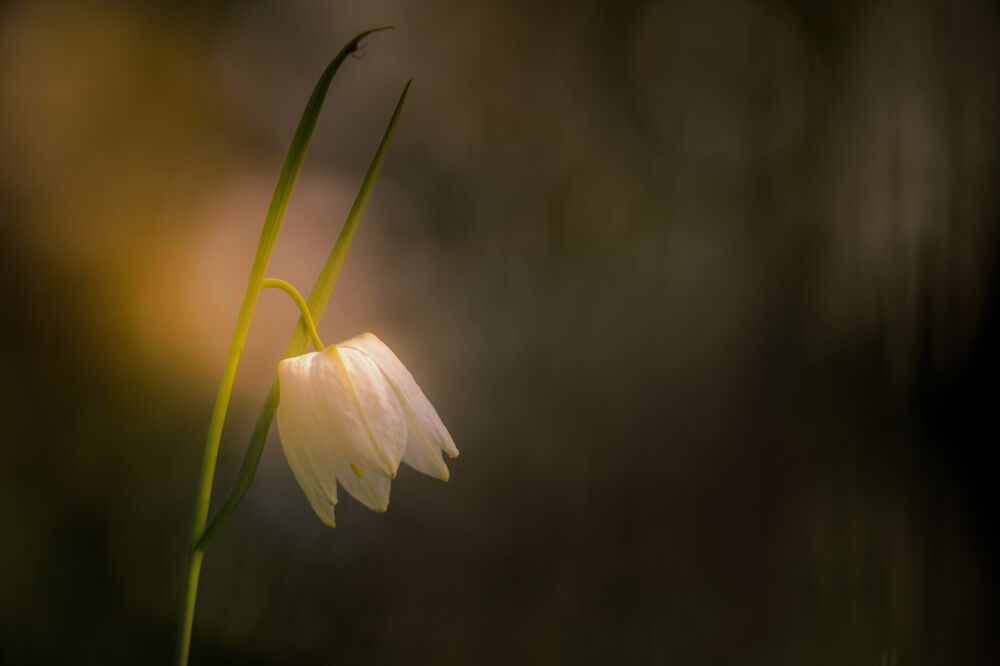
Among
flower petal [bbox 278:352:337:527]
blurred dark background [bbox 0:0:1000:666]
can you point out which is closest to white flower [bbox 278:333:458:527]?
flower petal [bbox 278:352:337:527]

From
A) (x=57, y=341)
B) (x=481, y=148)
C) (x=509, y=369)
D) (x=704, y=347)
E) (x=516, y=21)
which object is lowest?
(x=57, y=341)

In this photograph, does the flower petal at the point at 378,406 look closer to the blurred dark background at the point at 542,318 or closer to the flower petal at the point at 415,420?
the flower petal at the point at 415,420

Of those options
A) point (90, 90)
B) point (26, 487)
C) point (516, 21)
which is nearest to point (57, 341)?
point (26, 487)

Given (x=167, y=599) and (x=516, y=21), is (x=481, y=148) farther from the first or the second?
(x=167, y=599)

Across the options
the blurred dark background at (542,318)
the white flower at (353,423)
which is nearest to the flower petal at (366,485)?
the white flower at (353,423)

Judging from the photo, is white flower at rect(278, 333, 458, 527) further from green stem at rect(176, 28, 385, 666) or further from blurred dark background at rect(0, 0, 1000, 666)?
blurred dark background at rect(0, 0, 1000, 666)

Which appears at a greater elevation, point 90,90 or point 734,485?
point 90,90

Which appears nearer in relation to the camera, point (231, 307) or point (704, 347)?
point (231, 307)

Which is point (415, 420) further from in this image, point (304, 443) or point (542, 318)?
point (542, 318)

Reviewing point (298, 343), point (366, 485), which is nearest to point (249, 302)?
point (298, 343)
